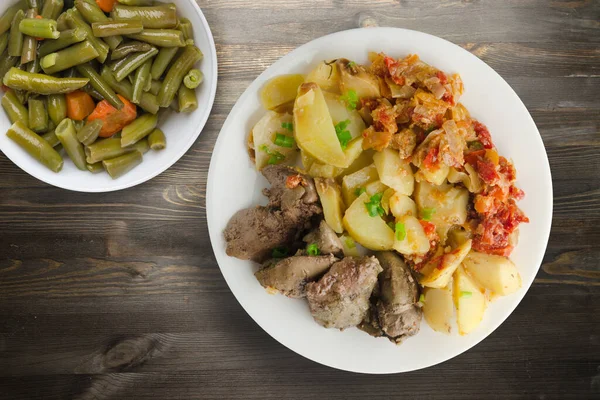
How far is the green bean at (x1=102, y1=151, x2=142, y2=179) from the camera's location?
2664 millimetres

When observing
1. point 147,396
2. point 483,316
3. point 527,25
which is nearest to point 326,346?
point 483,316

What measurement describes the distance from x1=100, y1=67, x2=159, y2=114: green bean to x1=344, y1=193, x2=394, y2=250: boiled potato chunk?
4.18ft

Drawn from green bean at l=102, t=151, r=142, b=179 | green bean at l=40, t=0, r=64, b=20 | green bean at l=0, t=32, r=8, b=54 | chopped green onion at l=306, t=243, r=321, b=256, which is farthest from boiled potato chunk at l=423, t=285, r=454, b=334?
green bean at l=0, t=32, r=8, b=54

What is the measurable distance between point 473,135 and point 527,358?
1576 millimetres

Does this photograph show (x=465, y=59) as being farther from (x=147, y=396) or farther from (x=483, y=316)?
(x=147, y=396)

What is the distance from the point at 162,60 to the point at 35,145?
0.83 meters

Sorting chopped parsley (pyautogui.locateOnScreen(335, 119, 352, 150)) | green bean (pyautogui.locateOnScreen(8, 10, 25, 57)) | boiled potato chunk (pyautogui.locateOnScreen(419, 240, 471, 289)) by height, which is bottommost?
boiled potato chunk (pyautogui.locateOnScreen(419, 240, 471, 289))

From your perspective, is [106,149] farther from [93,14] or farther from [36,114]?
[93,14]

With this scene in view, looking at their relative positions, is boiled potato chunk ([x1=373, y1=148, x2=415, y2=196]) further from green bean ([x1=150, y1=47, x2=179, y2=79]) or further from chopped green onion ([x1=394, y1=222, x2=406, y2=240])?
green bean ([x1=150, y1=47, x2=179, y2=79])

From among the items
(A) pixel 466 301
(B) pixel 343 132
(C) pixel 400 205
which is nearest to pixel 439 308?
(A) pixel 466 301

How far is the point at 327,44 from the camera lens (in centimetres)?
241

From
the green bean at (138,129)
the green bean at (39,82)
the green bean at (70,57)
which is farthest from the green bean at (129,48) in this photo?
the green bean at (138,129)

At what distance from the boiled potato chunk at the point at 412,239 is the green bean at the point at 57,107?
1.93 meters

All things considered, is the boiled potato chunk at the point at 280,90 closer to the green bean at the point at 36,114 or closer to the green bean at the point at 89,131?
the green bean at the point at 89,131
